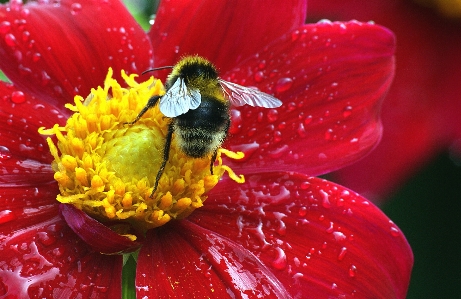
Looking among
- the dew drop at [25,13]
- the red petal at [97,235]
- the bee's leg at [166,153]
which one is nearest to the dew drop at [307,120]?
the bee's leg at [166,153]

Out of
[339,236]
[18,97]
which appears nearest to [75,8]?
[18,97]

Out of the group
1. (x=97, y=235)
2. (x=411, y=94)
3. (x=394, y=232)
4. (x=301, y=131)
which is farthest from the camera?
(x=411, y=94)

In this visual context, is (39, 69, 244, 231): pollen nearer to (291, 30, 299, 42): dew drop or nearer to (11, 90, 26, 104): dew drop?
(11, 90, 26, 104): dew drop

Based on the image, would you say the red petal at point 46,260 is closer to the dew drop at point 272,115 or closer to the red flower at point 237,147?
the red flower at point 237,147

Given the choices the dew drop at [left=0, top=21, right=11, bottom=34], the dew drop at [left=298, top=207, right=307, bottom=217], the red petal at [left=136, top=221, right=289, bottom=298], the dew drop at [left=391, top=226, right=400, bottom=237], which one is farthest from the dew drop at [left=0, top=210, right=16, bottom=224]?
the dew drop at [left=391, top=226, right=400, bottom=237]

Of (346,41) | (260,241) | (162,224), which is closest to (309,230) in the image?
(260,241)

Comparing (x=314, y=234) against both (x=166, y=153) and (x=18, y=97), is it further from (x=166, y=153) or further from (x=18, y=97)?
(x=18, y=97)

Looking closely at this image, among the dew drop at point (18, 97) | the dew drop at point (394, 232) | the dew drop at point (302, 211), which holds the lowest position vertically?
the dew drop at point (302, 211)

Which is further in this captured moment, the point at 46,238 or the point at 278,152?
the point at 278,152
